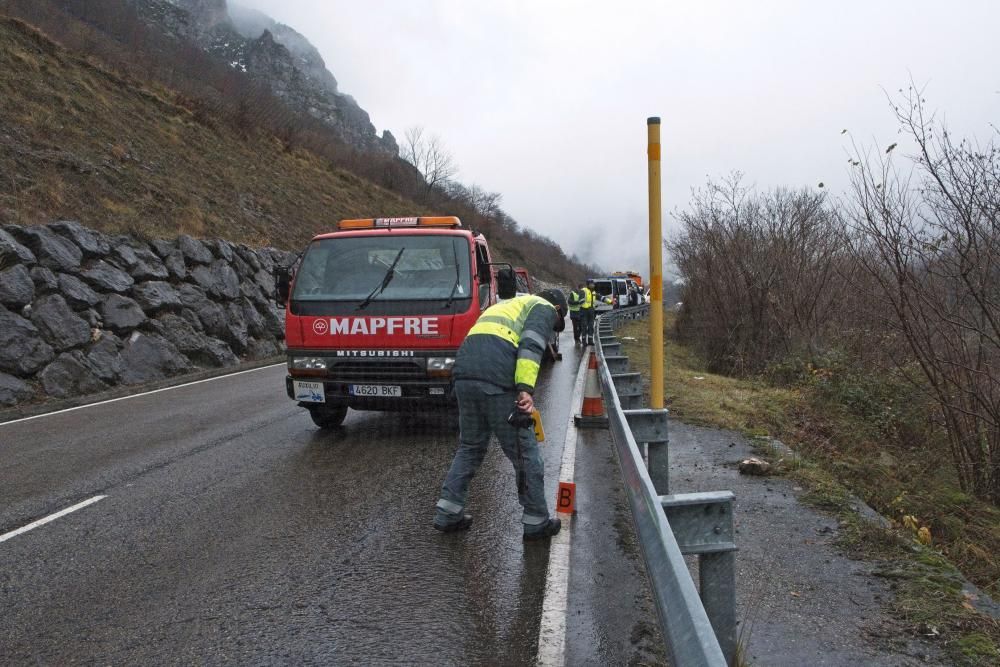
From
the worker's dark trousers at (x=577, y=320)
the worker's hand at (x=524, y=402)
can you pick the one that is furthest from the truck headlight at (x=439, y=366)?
the worker's dark trousers at (x=577, y=320)

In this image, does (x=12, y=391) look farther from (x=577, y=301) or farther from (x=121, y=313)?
(x=577, y=301)

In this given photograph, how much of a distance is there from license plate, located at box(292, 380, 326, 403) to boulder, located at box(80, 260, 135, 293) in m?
8.34

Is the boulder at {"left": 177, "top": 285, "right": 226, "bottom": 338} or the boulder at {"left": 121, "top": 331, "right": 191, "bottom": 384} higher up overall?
the boulder at {"left": 177, "top": 285, "right": 226, "bottom": 338}

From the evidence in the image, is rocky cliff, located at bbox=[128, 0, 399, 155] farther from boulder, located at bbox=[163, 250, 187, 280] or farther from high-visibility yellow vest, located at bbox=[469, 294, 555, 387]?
high-visibility yellow vest, located at bbox=[469, 294, 555, 387]

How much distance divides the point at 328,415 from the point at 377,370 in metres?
1.26

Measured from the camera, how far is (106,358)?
12.6m

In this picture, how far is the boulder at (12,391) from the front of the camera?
1062cm

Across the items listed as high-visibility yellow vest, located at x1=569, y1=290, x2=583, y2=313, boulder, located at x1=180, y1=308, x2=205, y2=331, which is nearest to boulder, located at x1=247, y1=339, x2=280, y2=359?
boulder, located at x1=180, y1=308, x2=205, y2=331

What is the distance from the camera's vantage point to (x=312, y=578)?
4086 mm

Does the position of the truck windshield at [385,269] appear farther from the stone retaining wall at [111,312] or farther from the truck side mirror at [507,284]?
the stone retaining wall at [111,312]

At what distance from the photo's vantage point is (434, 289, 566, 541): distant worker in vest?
461 cm

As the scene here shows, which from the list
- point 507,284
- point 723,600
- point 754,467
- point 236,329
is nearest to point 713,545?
point 723,600

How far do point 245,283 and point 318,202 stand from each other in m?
12.9

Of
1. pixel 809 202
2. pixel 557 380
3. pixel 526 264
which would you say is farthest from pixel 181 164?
pixel 526 264
